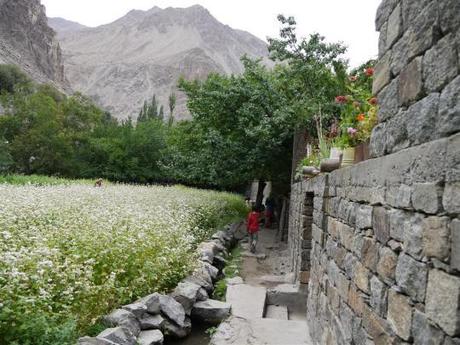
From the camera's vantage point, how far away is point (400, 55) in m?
2.79

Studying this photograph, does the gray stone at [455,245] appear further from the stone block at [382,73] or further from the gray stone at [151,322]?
the gray stone at [151,322]

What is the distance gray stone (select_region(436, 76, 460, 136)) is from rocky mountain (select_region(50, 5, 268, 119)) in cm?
8885

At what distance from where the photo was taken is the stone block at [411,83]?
2461 millimetres

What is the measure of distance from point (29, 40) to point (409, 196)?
83.7 meters

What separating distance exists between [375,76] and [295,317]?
5899mm

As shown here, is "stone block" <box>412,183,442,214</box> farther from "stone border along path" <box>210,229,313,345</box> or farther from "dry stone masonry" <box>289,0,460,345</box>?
"stone border along path" <box>210,229,313,345</box>

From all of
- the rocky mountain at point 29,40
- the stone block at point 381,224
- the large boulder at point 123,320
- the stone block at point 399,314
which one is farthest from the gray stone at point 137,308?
the rocky mountain at point 29,40

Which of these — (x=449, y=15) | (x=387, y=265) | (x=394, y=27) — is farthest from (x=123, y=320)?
(x=449, y=15)

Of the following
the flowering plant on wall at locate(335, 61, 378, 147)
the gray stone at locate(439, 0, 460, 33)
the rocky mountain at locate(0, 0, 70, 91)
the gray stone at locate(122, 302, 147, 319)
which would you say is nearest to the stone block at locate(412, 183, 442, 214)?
the gray stone at locate(439, 0, 460, 33)

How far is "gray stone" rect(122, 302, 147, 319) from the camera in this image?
226 inches

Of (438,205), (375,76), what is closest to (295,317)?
(375,76)

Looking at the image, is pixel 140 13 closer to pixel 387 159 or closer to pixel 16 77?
pixel 16 77

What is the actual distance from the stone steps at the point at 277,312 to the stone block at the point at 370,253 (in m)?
4.89

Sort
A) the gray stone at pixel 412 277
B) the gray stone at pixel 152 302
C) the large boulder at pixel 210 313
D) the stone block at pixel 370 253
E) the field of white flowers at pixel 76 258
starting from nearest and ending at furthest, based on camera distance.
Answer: the gray stone at pixel 412 277
the stone block at pixel 370 253
the field of white flowers at pixel 76 258
the gray stone at pixel 152 302
the large boulder at pixel 210 313
